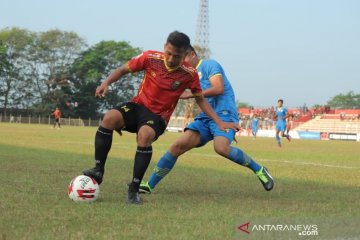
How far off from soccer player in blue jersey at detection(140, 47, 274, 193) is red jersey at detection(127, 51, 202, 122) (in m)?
0.70

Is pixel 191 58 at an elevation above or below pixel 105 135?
above

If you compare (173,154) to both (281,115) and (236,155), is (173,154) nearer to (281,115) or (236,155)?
(236,155)

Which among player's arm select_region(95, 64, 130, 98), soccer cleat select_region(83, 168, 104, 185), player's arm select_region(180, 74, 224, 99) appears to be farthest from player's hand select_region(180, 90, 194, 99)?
soccer cleat select_region(83, 168, 104, 185)

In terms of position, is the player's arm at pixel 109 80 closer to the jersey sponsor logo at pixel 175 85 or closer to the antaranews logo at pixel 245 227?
the jersey sponsor logo at pixel 175 85

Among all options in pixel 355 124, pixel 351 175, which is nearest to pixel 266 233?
pixel 351 175

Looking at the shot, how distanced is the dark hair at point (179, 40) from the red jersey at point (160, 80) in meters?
0.43

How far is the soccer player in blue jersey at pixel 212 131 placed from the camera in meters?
7.23

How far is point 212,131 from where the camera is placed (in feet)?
24.3

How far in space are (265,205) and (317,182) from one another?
3.23 meters

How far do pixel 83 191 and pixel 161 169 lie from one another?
1609 millimetres

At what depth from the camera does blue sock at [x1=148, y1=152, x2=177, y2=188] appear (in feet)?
23.6

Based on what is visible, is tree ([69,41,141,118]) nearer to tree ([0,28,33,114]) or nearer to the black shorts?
tree ([0,28,33,114])

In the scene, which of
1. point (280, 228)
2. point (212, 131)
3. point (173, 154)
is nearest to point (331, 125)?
point (212, 131)

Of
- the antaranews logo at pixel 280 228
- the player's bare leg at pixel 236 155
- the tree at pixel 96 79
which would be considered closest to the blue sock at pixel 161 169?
the player's bare leg at pixel 236 155
